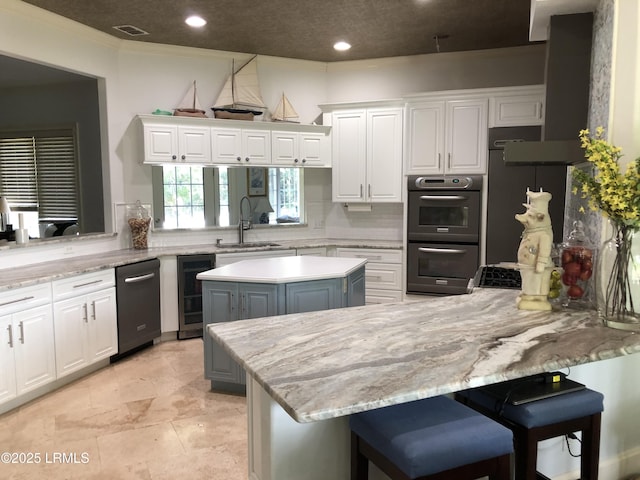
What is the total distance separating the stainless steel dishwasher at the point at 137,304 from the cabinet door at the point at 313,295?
1713 millimetres

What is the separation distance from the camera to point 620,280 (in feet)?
6.37

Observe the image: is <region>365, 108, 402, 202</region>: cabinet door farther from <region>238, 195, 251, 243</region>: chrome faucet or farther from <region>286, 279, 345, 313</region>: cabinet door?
<region>286, 279, 345, 313</region>: cabinet door

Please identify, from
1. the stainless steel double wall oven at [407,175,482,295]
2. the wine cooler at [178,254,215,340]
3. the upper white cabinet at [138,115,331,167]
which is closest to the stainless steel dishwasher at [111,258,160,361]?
the wine cooler at [178,254,215,340]

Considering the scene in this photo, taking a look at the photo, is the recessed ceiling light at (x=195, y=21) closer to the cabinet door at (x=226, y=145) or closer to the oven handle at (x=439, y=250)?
the cabinet door at (x=226, y=145)

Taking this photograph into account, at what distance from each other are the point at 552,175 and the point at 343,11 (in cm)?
241

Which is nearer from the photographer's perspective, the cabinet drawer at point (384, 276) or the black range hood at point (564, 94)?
the black range hood at point (564, 94)

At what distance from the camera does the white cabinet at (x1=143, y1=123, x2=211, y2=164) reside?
486cm

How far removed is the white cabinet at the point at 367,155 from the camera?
538cm

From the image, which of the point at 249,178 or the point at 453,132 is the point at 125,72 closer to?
the point at 249,178

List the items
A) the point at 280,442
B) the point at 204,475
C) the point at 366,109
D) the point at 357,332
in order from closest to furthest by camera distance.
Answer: the point at 280,442 < the point at 357,332 < the point at 204,475 < the point at 366,109

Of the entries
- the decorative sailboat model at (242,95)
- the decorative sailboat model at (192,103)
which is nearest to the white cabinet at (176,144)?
the decorative sailboat model at (192,103)


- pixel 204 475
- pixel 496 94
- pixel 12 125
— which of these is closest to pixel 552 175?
pixel 496 94

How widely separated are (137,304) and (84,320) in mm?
600

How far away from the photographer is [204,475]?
264cm
